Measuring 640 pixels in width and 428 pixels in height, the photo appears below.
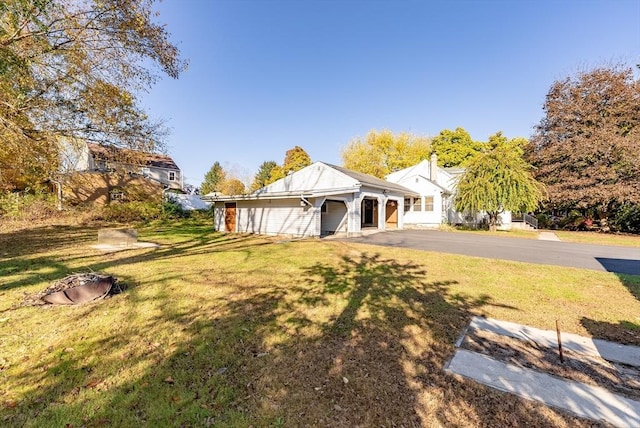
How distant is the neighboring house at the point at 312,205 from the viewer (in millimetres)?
14070

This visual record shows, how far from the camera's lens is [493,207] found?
17.1 meters

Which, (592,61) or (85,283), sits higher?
(592,61)

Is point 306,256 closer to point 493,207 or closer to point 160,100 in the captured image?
point 160,100

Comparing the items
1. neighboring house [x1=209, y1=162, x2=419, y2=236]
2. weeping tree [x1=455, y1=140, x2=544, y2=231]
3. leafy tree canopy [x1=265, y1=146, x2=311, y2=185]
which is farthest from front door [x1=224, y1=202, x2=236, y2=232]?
leafy tree canopy [x1=265, y1=146, x2=311, y2=185]

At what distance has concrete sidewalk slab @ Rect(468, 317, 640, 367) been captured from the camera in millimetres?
3344

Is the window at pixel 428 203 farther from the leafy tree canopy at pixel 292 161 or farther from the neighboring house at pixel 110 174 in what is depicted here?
the leafy tree canopy at pixel 292 161

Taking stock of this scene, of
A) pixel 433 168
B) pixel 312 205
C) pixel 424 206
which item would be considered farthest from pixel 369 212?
pixel 312 205

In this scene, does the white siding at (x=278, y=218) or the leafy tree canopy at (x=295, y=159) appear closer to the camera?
the white siding at (x=278, y=218)

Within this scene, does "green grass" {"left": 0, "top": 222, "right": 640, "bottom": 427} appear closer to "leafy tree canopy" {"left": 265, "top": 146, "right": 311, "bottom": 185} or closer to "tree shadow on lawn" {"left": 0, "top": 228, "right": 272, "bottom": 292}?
"tree shadow on lawn" {"left": 0, "top": 228, "right": 272, "bottom": 292}

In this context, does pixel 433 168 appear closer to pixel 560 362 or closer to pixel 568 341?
pixel 568 341

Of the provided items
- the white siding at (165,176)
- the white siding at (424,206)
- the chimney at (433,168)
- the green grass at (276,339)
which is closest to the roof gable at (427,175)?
the chimney at (433,168)

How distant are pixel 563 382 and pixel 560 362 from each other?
0.48m

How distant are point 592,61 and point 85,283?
31.5 meters

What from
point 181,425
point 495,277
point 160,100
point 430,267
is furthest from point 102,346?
point 160,100
